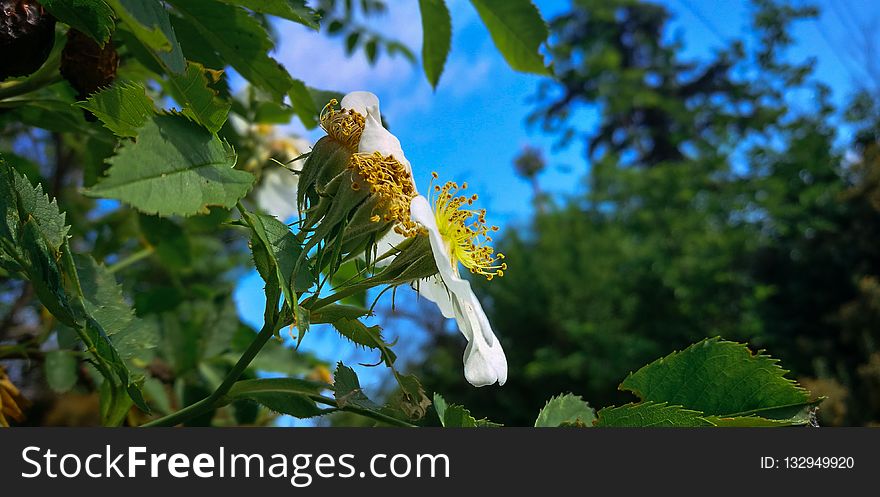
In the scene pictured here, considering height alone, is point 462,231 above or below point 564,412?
above

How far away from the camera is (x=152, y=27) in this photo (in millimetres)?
310

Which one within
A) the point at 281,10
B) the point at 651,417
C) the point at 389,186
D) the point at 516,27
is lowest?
the point at 651,417

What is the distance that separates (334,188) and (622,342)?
508 centimetres

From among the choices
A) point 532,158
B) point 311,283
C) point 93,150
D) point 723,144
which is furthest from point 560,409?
point 532,158

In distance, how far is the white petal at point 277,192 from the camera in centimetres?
82

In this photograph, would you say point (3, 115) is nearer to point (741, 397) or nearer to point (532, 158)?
point (741, 397)

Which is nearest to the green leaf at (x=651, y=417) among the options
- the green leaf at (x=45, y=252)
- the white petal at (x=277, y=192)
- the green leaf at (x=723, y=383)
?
the green leaf at (x=723, y=383)

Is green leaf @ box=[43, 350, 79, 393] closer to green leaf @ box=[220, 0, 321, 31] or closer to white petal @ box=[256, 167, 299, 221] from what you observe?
white petal @ box=[256, 167, 299, 221]

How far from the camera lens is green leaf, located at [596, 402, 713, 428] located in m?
0.39

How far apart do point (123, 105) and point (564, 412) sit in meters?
0.32

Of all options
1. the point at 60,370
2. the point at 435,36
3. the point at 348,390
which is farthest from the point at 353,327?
the point at 60,370

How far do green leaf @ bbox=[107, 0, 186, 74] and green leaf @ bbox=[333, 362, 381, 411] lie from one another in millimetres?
183

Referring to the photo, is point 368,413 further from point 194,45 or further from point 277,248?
point 194,45

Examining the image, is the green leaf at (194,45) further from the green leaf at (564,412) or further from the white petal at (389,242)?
the green leaf at (564,412)
